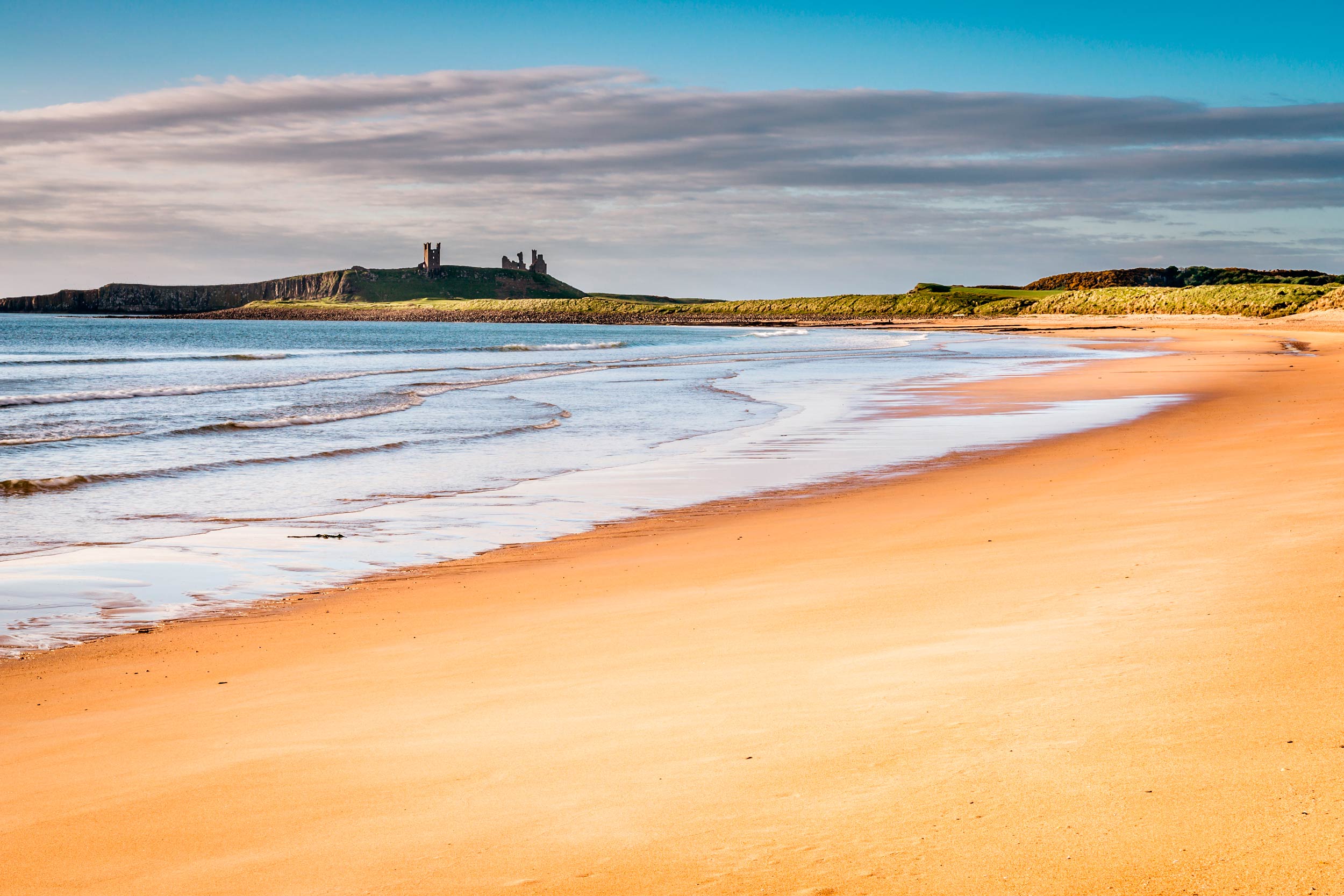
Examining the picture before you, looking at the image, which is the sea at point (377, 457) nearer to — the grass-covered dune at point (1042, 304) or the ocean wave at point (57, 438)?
the ocean wave at point (57, 438)

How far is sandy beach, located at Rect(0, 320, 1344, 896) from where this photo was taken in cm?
330

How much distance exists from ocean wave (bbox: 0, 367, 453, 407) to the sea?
20 cm

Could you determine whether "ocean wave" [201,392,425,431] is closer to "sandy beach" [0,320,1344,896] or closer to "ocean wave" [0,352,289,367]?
"sandy beach" [0,320,1344,896]

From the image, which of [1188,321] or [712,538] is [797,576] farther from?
[1188,321]

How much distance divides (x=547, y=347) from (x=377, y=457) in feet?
218

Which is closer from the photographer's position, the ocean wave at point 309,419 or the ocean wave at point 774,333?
the ocean wave at point 309,419

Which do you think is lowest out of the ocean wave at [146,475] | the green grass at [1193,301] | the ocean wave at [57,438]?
the ocean wave at [146,475]

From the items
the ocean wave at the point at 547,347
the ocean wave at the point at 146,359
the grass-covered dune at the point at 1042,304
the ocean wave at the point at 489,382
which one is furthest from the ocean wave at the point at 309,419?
the grass-covered dune at the point at 1042,304

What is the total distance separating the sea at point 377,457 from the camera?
33.2ft

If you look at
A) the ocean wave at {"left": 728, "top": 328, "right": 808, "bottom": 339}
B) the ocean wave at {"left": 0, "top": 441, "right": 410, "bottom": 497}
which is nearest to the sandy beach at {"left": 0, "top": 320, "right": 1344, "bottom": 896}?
the ocean wave at {"left": 0, "top": 441, "right": 410, "bottom": 497}

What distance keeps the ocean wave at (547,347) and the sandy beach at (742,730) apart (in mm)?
69471

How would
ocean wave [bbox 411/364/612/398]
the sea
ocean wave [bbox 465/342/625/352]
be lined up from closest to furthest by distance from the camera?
the sea, ocean wave [bbox 411/364/612/398], ocean wave [bbox 465/342/625/352]

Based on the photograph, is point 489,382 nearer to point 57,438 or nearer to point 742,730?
point 57,438

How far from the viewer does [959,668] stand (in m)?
5.04
